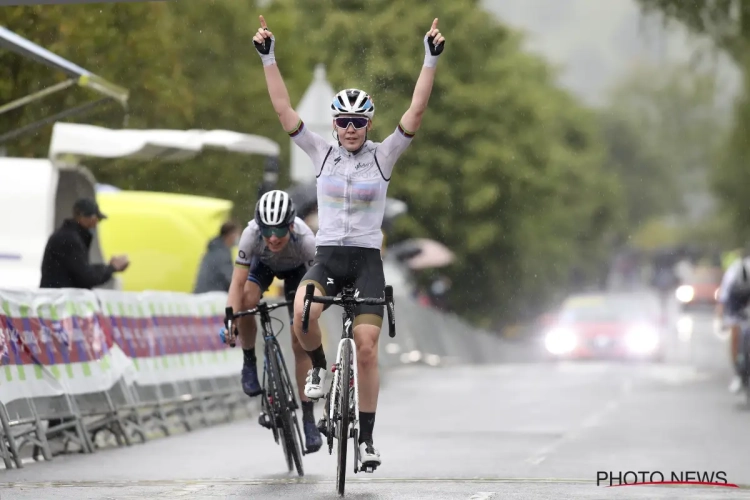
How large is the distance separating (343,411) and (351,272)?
92 cm

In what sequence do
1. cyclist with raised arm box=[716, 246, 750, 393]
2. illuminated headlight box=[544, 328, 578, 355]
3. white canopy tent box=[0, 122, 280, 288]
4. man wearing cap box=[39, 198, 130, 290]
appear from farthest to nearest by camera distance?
illuminated headlight box=[544, 328, 578, 355], cyclist with raised arm box=[716, 246, 750, 393], white canopy tent box=[0, 122, 280, 288], man wearing cap box=[39, 198, 130, 290]

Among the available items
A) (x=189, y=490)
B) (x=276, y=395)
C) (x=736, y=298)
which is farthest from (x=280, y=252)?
(x=736, y=298)

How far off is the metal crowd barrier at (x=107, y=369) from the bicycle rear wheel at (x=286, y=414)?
6.67 ft

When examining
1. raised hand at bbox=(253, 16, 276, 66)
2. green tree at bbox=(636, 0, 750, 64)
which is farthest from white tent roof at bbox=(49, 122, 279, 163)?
raised hand at bbox=(253, 16, 276, 66)

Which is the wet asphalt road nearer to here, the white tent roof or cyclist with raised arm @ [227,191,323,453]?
cyclist with raised arm @ [227,191,323,453]

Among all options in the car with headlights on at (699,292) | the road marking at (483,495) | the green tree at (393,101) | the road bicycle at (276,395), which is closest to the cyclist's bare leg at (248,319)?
the road bicycle at (276,395)

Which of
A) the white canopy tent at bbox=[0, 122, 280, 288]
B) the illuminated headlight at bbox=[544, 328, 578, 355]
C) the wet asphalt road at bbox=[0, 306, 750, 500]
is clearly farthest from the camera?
the illuminated headlight at bbox=[544, 328, 578, 355]

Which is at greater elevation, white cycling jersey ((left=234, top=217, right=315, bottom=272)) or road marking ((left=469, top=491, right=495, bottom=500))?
white cycling jersey ((left=234, top=217, right=315, bottom=272))

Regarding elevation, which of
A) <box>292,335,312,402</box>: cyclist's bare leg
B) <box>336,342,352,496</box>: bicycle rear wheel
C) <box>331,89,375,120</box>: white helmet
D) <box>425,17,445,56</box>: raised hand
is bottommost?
<box>336,342,352,496</box>: bicycle rear wheel

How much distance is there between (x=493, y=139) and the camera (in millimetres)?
48281

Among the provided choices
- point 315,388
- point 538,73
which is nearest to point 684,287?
point 538,73

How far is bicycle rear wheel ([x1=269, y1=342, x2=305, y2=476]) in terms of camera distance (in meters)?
11.7

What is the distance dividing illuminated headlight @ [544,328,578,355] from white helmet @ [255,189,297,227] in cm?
2385

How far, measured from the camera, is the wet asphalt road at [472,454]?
35.3ft
